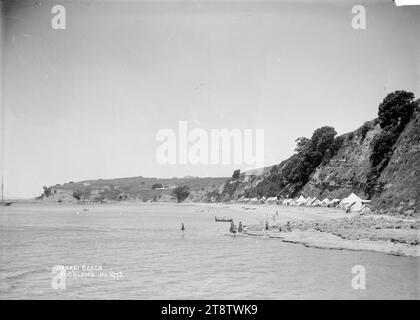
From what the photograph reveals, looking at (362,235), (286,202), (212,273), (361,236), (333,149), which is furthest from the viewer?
(286,202)

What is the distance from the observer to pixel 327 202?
8081 cm

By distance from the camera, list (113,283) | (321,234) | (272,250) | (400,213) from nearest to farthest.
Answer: (113,283), (272,250), (321,234), (400,213)

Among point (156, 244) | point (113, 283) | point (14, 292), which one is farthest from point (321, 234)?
point (14, 292)

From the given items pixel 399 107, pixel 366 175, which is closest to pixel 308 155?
pixel 366 175

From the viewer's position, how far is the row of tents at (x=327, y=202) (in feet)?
196

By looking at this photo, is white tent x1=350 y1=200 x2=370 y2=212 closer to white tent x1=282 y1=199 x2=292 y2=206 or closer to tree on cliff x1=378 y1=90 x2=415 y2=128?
tree on cliff x1=378 y1=90 x2=415 y2=128

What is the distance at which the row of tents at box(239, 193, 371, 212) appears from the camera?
59638 mm

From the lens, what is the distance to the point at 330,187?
295 ft

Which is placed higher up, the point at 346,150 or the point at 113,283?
the point at 346,150

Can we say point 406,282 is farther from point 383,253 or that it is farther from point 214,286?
point 214,286

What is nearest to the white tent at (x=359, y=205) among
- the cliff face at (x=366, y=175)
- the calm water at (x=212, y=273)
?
the cliff face at (x=366, y=175)

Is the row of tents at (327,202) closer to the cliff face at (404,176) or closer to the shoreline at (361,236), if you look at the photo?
the cliff face at (404,176)

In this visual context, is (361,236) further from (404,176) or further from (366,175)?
(366,175)
